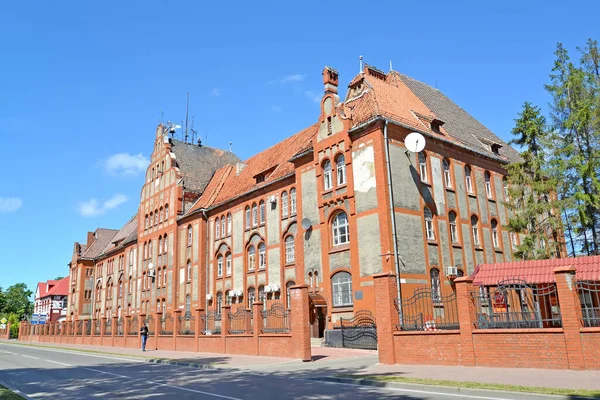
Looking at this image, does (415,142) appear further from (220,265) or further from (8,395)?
(8,395)

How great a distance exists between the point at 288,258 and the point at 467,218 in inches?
440

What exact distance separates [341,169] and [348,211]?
2.58m

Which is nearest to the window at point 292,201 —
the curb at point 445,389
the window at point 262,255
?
the window at point 262,255

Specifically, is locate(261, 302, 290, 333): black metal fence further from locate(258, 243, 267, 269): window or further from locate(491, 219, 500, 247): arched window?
locate(491, 219, 500, 247): arched window

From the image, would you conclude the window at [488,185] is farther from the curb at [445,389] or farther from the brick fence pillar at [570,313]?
the curb at [445,389]

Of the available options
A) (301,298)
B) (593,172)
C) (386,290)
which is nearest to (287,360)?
(301,298)

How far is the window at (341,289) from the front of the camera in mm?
25131

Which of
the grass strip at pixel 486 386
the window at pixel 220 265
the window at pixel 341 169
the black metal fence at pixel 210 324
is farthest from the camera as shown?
the window at pixel 220 265

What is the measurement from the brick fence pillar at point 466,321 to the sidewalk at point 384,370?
0.45 m

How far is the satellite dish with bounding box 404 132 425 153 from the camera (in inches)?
979

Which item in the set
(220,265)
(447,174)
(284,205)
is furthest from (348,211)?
(220,265)

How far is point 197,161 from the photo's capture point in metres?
46.6

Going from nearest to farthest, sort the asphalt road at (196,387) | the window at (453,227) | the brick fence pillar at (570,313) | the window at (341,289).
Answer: the asphalt road at (196,387) < the brick fence pillar at (570,313) < the window at (341,289) < the window at (453,227)

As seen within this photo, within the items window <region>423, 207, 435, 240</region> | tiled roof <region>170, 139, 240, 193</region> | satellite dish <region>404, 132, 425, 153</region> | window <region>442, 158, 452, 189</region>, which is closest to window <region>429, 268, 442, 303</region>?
window <region>423, 207, 435, 240</region>
